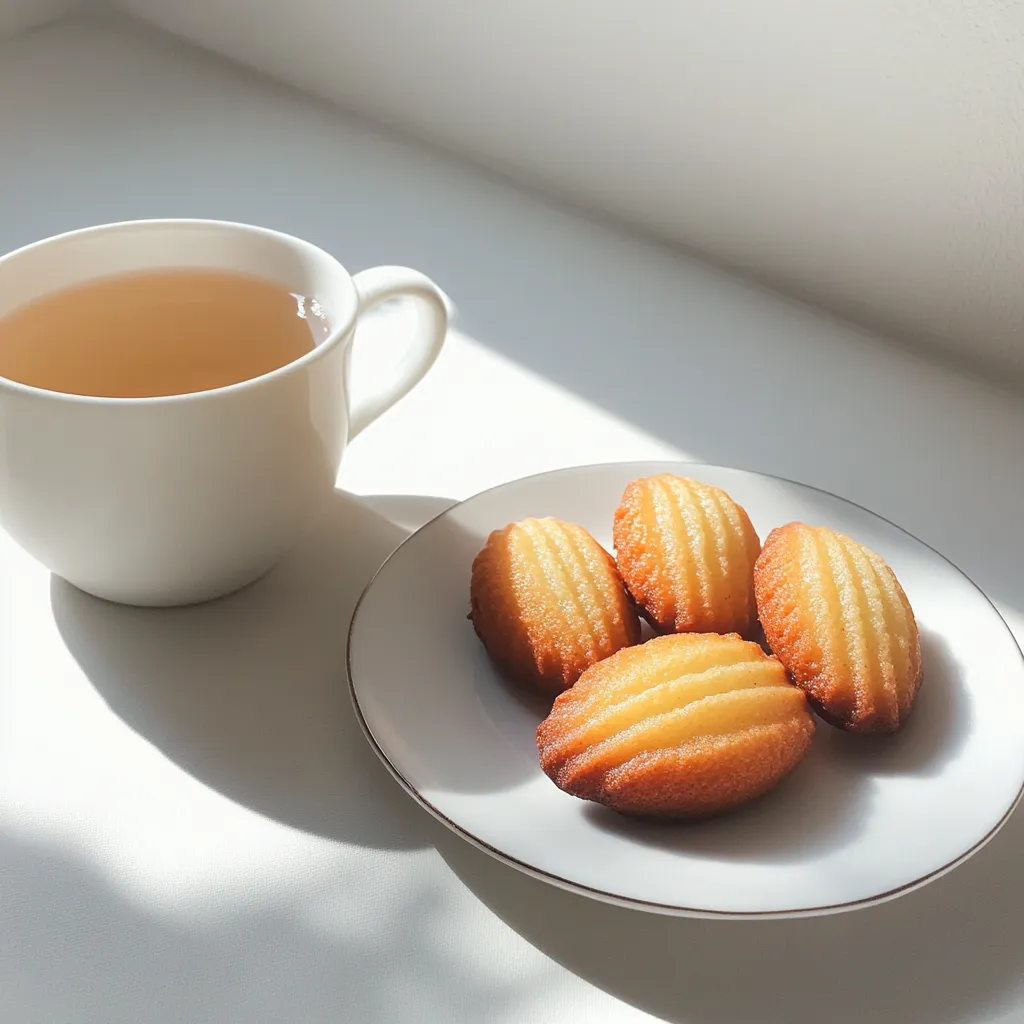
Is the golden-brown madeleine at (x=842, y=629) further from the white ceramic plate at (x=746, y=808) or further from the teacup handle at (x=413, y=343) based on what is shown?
the teacup handle at (x=413, y=343)

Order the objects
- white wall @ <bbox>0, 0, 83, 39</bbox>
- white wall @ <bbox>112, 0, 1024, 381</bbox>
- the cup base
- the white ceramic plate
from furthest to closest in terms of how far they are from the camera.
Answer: white wall @ <bbox>0, 0, 83, 39</bbox>
white wall @ <bbox>112, 0, 1024, 381</bbox>
the cup base
the white ceramic plate

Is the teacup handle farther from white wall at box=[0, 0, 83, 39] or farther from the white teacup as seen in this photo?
white wall at box=[0, 0, 83, 39]

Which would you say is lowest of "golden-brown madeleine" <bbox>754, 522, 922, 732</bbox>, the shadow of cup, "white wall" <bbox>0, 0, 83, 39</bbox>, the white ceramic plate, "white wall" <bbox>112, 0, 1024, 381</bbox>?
the shadow of cup

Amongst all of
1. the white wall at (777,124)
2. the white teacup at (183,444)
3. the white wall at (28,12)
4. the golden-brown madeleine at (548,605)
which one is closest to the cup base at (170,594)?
the white teacup at (183,444)

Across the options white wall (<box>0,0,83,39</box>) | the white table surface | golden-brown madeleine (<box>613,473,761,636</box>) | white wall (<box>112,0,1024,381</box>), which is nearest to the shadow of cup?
the white table surface

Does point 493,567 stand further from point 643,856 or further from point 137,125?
point 137,125

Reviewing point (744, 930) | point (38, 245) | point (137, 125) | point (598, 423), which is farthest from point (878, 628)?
point (137, 125)

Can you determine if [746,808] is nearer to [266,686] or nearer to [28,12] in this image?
[266,686]
